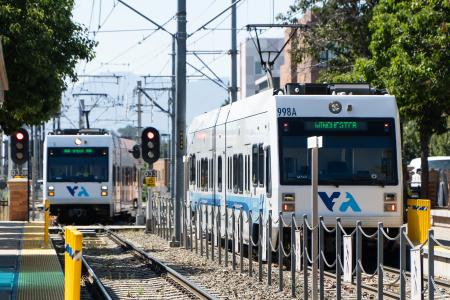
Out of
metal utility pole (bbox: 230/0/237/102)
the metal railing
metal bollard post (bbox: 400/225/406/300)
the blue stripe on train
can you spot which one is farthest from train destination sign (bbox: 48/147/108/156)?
metal bollard post (bbox: 400/225/406/300)

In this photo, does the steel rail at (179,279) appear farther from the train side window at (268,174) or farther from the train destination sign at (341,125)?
the train destination sign at (341,125)

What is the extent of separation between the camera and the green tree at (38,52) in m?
28.1

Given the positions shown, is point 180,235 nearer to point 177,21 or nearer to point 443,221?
point 177,21

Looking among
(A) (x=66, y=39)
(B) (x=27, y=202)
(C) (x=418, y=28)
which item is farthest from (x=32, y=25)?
(B) (x=27, y=202)

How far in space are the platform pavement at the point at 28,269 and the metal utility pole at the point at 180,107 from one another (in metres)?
3.24

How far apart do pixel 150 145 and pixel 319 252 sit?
17.9 metres

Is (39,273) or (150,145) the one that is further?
(150,145)

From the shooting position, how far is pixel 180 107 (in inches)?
1164

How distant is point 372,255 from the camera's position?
80.7 ft

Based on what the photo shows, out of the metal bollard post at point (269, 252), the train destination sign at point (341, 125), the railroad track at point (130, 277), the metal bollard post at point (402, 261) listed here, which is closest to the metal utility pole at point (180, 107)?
the railroad track at point (130, 277)

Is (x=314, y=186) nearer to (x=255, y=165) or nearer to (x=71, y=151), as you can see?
(x=255, y=165)

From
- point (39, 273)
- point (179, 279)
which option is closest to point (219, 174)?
point (39, 273)

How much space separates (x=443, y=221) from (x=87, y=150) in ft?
40.9

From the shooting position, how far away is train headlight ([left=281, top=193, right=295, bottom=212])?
20.5m
